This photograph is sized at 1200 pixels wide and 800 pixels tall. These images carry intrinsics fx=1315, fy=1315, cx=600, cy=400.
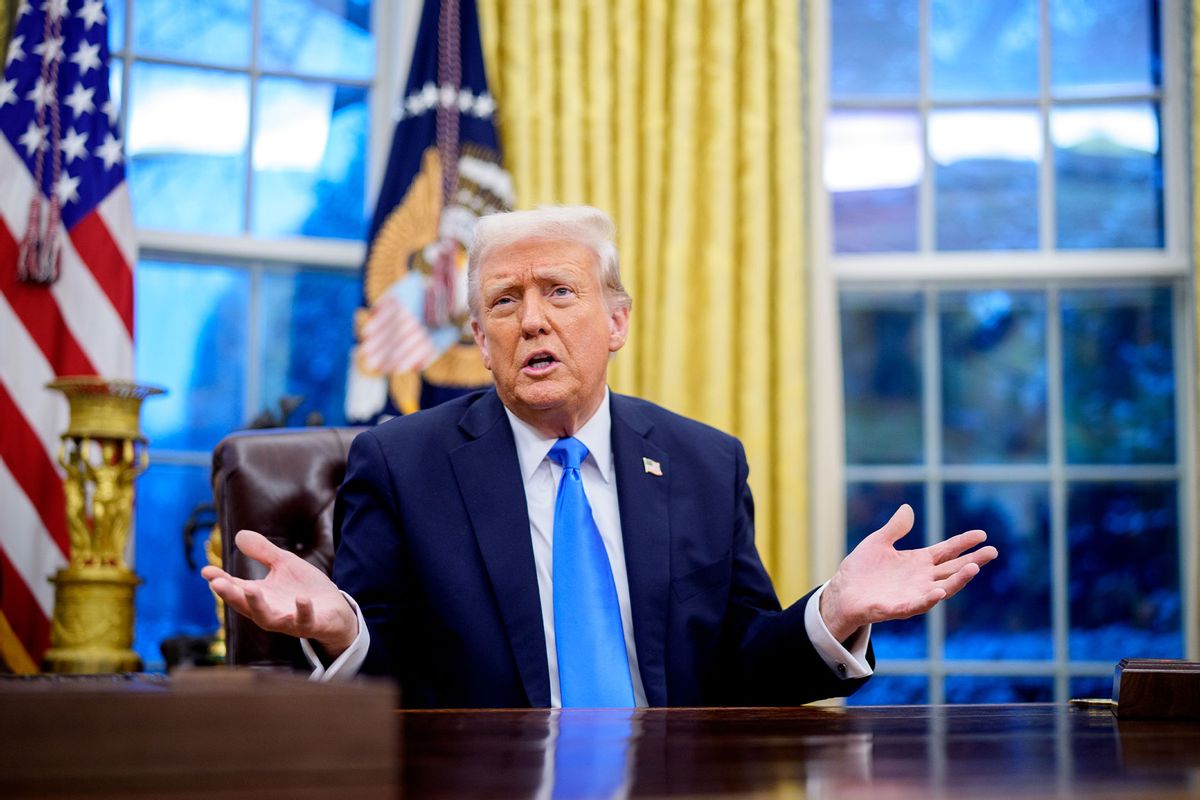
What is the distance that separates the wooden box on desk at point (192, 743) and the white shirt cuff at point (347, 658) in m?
1.00

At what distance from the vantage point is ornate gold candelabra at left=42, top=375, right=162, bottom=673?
9.39 ft

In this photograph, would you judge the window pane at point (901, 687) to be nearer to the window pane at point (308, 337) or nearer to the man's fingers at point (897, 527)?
the window pane at point (308, 337)

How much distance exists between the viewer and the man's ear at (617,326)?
224 cm

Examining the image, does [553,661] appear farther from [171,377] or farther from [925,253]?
[925,253]

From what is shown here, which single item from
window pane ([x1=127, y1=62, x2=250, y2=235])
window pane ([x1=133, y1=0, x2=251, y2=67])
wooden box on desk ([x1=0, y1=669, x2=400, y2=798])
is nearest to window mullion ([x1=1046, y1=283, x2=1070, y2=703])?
window pane ([x1=127, y1=62, x2=250, y2=235])

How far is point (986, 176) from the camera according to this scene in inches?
154

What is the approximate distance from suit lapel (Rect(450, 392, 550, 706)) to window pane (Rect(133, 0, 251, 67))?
2068 millimetres

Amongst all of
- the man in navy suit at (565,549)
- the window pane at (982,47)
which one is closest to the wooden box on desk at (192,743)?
the man in navy suit at (565,549)

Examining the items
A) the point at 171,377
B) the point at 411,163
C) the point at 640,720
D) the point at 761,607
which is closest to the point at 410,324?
the point at 411,163

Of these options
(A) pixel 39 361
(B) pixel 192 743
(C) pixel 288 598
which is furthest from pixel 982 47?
(B) pixel 192 743

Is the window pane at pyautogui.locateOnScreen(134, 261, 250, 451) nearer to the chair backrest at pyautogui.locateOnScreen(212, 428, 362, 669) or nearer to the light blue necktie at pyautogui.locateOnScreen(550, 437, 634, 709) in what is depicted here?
the chair backrest at pyautogui.locateOnScreen(212, 428, 362, 669)

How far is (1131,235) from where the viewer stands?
3.83 m

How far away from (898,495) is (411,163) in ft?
5.49

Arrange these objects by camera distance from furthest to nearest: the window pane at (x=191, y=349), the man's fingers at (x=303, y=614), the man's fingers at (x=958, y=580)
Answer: the window pane at (x=191, y=349), the man's fingers at (x=958, y=580), the man's fingers at (x=303, y=614)
